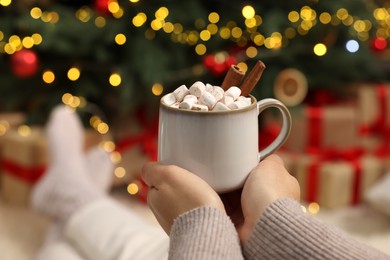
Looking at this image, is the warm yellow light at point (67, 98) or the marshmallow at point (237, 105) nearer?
the marshmallow at point (237, 105)

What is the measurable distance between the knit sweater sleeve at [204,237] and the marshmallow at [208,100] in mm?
112

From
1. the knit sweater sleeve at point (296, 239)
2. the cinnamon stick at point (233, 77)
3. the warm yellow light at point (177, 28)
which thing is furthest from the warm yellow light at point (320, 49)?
the knit sweater sleeve at point (296, 239)

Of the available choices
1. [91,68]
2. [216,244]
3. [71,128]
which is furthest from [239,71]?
[91,68]

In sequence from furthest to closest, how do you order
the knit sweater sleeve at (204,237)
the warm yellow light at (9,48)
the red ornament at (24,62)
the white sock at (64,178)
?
1. the warm yellow light at (9,48)
2. the red ornament at (24,62)
3. the white sock at (64,178)
4. the knit sweater sleeve at (204,237)

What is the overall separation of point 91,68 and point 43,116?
20cm

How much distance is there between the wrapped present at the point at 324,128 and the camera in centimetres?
160

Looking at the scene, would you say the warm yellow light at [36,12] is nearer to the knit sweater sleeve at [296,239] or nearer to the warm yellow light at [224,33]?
the warm yellow light at [224,33]

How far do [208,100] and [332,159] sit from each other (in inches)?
42.5

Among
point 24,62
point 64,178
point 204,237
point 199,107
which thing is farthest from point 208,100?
point 24,62

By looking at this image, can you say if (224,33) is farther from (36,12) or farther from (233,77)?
(233,77)

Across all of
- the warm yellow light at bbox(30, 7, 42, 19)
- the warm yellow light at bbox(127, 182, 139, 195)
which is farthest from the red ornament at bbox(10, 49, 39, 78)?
the warm yellow light at bbox(127, 182, 139, 195)

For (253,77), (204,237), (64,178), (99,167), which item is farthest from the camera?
(99,167)

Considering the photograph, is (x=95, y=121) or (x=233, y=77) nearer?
(x=233, y=77)

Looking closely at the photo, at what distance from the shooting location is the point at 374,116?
167 cm
